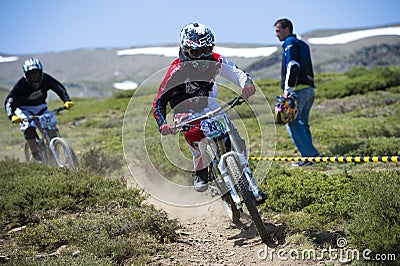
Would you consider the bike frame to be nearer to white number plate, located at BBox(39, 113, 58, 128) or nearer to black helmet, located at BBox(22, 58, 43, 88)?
white number plate, located at BBox(39, 113, 58, 128)

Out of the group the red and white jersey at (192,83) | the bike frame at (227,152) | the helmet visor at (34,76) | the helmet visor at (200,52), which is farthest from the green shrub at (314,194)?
the helmet visor at (34,76)

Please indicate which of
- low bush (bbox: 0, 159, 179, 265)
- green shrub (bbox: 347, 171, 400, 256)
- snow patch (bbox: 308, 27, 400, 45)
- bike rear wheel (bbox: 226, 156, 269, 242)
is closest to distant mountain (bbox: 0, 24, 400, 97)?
snow patch (bbox: 308, 27, 400, 45)

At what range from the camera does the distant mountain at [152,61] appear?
52353 mm

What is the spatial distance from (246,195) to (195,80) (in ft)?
5.35

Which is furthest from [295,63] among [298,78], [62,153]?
[62,153]

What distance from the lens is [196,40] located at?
4.90m

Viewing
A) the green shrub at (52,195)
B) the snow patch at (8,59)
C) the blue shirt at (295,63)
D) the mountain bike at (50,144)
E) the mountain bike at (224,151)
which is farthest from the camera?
the snow patch at (8,59)

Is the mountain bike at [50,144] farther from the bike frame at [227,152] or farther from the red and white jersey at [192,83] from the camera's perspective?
the bike frame at [227,152]

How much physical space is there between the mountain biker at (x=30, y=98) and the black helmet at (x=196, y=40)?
16.3 ft

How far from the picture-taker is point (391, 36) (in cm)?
5669

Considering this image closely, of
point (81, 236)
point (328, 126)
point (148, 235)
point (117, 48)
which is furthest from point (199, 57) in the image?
point (117, 48)

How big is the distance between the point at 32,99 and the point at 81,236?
5.46 m

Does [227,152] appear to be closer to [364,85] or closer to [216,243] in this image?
[216,243]

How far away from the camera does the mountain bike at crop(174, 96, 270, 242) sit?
15.6 ft
